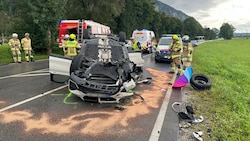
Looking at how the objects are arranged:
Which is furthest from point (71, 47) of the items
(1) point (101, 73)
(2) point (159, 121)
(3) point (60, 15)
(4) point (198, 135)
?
(3) point (60, 15)

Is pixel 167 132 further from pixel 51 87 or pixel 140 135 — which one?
pixel 51 87

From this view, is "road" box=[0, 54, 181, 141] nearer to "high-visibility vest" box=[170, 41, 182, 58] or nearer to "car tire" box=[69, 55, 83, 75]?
"car tire" box=[69, 55, 83, 75]

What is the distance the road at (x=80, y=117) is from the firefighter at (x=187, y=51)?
12.0 ft

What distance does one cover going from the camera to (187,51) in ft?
36.5

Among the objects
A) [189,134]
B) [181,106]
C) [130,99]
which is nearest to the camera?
[189,134]

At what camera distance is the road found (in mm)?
4266

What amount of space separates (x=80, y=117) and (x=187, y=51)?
7329 millimetres

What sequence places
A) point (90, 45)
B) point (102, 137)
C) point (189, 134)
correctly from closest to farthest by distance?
point (102, 137)
point (189, 134)
point (90, 45)

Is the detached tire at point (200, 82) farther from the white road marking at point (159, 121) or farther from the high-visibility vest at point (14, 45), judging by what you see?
the high-visibility vest at point (14, 45)

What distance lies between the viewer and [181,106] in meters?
6.20

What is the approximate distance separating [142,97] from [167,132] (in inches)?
94.5

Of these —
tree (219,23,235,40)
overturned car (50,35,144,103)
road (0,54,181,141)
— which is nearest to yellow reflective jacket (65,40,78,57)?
overturned car (50,35,144,103)

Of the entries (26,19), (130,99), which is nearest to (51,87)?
(130,99)

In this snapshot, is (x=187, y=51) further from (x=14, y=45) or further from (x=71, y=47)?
(x=14, y=45)
